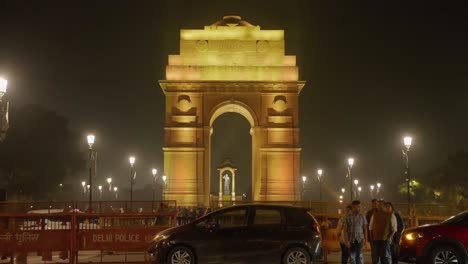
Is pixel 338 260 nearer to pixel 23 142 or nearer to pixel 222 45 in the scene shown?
pixel 222 45

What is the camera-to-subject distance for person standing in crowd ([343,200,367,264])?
17031mm

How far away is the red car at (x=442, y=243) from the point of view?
1652 centimetres

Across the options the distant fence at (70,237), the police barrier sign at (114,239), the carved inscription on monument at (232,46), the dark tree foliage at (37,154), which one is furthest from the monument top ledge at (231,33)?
the police barrier sign at (114,239)

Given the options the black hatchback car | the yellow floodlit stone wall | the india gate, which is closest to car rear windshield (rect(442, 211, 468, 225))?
the black hatchback car

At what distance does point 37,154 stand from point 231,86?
28480 mm

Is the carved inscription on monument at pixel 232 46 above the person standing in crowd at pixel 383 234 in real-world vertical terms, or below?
above

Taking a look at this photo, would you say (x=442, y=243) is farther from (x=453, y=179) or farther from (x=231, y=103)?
(x=453, y=179)

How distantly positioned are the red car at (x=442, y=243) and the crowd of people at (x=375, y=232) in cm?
63

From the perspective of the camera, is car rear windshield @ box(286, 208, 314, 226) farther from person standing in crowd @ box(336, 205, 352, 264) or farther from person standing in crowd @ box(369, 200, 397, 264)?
person standing in crowd @ box(369, 200, 397, 264)

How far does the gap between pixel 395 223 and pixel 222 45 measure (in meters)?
40.8

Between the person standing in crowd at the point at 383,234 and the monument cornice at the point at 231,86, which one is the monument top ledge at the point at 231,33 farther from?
the person standing in crowd at the point at 383,234

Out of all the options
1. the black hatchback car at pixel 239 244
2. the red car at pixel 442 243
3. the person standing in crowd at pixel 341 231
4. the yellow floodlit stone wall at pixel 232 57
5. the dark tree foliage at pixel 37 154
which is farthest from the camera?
the dark tree foliage at pixel 37 154

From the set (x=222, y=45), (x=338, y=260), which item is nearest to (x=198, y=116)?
(x=222, y=45)

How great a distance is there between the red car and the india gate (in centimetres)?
3812
